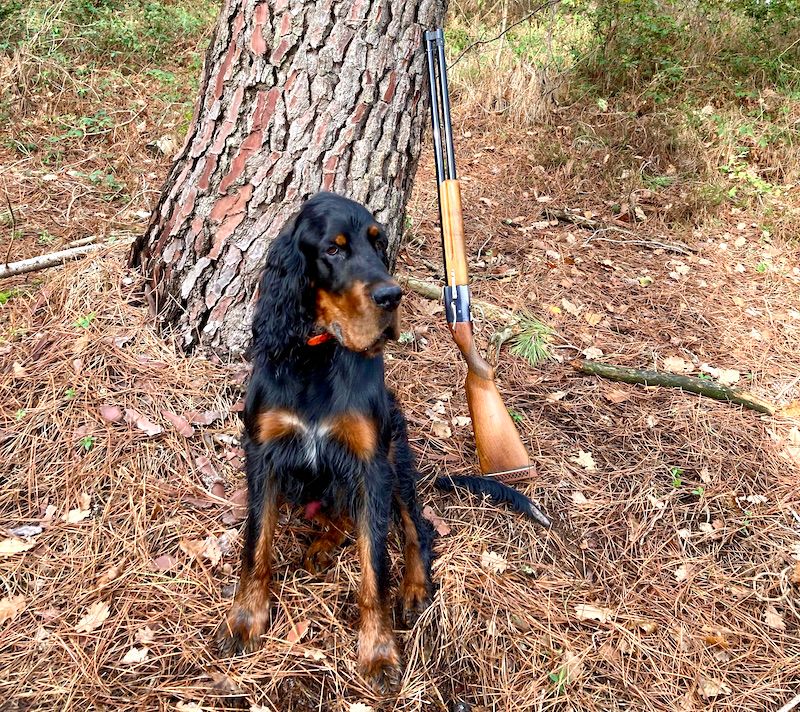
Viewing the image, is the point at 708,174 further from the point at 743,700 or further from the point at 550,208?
the point at 743,700

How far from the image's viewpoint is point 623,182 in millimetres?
5930

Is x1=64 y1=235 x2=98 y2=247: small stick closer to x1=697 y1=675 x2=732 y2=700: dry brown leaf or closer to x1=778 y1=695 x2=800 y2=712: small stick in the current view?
x1=697 y1=675 x2=732 y2=700: dry brown leaf

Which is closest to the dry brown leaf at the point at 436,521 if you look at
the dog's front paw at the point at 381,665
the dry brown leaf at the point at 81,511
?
the dog's front paw at the point at 381,665

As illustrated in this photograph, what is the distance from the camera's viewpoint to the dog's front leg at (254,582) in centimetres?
215

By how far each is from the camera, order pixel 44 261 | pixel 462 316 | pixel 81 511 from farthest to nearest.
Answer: pixel 44 261, pixel 462 316, pixel 81 511

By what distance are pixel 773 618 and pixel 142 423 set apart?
2.88 metres

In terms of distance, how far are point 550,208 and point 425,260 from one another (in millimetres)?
1736

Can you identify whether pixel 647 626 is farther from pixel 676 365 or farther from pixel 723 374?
pixel 723 374

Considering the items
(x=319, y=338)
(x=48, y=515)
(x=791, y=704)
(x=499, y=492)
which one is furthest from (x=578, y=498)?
(x=48, y=515)

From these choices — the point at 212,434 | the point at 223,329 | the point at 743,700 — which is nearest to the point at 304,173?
the point at 223,329

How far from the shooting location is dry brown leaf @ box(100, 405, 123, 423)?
2.71 meters

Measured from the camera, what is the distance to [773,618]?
253cm

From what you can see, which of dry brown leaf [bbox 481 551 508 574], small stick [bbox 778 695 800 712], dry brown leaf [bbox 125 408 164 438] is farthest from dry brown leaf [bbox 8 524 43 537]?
small stick [bbox 778 695 800 712]

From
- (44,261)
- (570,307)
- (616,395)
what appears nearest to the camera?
(44,261)
